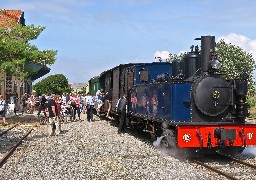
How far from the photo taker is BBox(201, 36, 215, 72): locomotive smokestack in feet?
32.9

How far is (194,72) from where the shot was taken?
10.5 metres

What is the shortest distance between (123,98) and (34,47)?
30.1ft

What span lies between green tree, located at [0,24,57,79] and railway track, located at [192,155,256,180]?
44.1 feet

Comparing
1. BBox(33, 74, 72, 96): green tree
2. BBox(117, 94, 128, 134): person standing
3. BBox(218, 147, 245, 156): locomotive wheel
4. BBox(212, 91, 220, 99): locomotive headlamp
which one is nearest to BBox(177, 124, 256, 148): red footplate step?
BBox(212, 91, 220, 99): locomotive headlamp

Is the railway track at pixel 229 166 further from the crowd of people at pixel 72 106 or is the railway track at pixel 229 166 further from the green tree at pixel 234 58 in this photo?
the green tree at pixel 234 58

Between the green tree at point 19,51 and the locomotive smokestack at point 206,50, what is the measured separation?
13.1m

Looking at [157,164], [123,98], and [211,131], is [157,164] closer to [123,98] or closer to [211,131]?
[211,131]

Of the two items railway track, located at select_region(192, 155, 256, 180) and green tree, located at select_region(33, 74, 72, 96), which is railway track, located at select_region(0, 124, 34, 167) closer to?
→ railway track, located at select_region(192, 155, 256, 180)

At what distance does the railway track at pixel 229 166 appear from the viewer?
8305 millimetres

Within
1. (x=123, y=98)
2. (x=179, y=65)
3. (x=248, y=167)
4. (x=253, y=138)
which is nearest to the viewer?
(x=248, y=167)

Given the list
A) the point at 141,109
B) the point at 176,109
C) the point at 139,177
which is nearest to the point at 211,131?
the point at 176,109

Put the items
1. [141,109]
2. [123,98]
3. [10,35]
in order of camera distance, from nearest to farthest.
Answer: [141,109]
[123,98]
[10,35]

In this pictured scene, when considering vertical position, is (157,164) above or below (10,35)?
below

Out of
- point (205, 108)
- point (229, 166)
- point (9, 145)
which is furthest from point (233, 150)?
point (9, 145)
